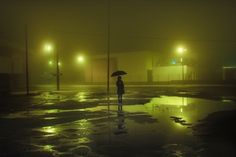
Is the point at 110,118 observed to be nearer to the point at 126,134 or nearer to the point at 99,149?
the point at 126,134

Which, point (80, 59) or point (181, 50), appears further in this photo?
point (80, 59)

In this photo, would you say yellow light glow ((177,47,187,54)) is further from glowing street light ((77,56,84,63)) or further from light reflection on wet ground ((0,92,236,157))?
light reflection on wet ground ((0,92,236,157))

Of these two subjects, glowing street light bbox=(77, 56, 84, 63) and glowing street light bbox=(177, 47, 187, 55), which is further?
glowing street light bbox=(77, 56, 84, 63)

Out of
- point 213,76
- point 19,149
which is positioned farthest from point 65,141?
point 213,76

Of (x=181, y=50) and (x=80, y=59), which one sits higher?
(x=181, y=50)

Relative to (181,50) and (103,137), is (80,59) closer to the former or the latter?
(181,50)

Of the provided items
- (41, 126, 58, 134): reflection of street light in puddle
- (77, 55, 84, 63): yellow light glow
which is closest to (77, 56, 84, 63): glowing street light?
(77, 55, 84, 63): yellow light glow

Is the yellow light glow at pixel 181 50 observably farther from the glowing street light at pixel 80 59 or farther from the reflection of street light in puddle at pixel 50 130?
the reflection of street light in puddle at pixel 50 130

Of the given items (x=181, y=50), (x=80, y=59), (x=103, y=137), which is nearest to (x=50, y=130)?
(x=103, y=137)

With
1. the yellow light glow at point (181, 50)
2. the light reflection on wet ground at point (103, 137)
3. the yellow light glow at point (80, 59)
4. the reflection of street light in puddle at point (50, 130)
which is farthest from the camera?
the yellow light glow at point (80, 59)

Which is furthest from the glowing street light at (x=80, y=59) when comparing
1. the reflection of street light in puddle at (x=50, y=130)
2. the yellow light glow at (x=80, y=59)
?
the reflection of street light in puddle at (x=50, y=130)

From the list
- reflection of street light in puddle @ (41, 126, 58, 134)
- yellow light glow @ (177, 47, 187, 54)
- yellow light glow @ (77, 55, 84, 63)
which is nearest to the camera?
reflection of street light in puddle @ (41, 126, 58, 134)

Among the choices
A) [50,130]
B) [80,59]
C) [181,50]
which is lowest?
[50,130]

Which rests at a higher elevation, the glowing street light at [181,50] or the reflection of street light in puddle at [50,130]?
the glowing street light at [181,50]
